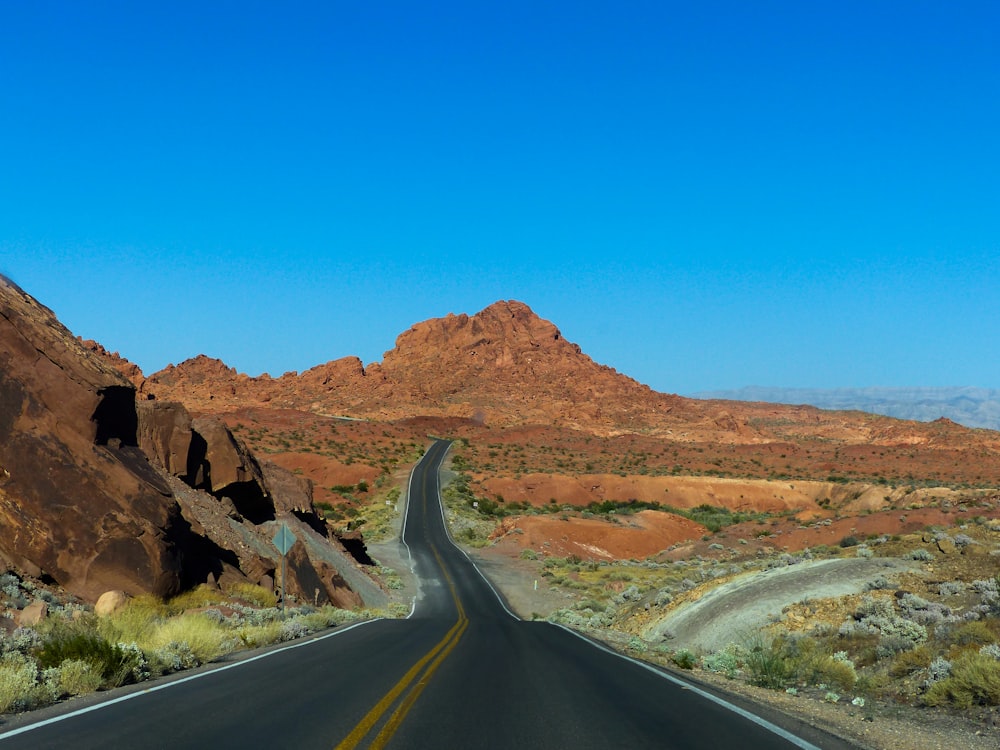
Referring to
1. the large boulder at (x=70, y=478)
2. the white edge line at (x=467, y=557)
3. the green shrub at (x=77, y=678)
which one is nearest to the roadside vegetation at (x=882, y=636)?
the white edge line at (x=467, y=557)

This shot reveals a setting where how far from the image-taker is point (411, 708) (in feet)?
28.3

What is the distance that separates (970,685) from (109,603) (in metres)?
15.6

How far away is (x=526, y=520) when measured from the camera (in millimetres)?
63625

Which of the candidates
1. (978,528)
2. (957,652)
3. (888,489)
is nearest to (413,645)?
(957,652)

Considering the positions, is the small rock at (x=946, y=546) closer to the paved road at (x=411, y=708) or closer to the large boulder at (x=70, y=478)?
the paved road at (x=411, y=708)

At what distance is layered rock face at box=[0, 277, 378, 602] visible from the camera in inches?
661

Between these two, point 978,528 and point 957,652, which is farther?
point 978,528

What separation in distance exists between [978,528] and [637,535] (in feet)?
120

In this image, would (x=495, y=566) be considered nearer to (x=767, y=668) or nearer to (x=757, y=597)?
(x=757, y=597)

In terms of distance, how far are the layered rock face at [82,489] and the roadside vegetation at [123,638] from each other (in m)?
0.99

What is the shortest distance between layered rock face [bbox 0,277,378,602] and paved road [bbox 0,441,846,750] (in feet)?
18.7

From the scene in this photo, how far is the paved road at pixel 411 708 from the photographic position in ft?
23.4

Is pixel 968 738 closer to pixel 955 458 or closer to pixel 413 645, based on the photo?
pixel 413 645

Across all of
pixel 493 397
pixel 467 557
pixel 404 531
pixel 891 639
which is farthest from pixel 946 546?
pixel 493 397
